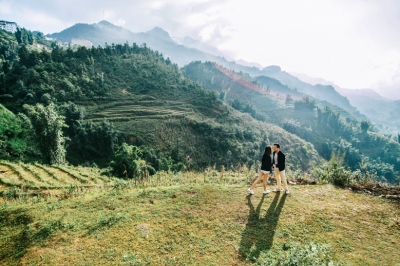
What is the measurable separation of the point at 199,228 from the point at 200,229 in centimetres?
6

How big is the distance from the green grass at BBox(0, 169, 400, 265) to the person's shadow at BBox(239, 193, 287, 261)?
27mm

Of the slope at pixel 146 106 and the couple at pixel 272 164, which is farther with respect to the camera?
the slope at pixel 146 106

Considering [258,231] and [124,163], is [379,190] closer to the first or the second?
[258,231]

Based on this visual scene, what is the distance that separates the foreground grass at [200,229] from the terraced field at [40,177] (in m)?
6.65

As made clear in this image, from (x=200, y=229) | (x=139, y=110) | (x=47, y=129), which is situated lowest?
(x=47, y=129)

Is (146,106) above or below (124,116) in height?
above

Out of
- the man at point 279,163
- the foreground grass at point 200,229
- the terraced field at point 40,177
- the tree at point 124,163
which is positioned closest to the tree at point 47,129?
the terraced field at point 40,177

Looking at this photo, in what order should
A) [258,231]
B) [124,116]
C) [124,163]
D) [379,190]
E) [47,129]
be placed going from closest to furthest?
[258,231], [379,190], [47,129], [124,163], [124,116]

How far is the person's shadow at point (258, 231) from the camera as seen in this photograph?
5.45 metres

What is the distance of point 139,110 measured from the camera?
65.7m

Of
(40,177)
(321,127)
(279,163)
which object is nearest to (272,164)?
(279,163)

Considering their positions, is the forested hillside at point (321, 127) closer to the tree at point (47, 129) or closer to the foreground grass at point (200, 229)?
the foreground grass at point (200, 229)

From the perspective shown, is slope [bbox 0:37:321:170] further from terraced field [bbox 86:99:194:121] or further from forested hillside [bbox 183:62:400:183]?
forested hillside [bbox 183:62:400:183]

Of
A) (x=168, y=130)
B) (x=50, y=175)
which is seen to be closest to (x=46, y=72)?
(x=168, y=130)
